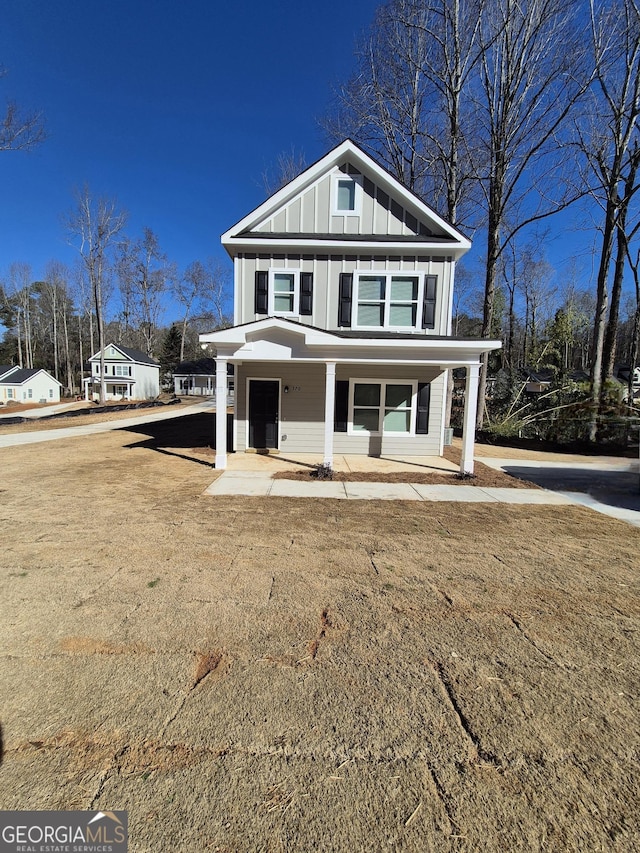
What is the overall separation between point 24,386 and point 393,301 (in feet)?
144

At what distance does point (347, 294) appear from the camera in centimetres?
1036

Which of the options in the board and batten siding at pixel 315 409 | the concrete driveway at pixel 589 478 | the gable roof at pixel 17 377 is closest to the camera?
the concrete driveway at pixel 589 478

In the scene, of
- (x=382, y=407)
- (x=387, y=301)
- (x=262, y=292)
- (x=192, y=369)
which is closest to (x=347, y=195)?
(x=387, y=301)

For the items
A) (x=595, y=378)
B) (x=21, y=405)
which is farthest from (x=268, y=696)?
(x=21, y=405)

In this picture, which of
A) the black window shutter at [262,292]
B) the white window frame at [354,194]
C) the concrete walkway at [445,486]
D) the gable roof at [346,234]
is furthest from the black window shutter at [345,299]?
the concrete walkway at [445,486]

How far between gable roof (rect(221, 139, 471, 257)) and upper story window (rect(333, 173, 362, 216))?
0.29m

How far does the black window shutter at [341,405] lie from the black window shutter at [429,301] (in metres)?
2.65

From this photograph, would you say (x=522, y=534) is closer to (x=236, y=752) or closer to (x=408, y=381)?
(x=236, y=752)

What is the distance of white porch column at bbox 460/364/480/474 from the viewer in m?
8.41

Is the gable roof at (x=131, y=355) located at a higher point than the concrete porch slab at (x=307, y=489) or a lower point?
higher

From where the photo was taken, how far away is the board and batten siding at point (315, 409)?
10711mm

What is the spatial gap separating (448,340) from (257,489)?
16.4 feet

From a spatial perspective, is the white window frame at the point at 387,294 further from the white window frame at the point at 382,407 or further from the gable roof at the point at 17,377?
the gable roof at the point at 17,377

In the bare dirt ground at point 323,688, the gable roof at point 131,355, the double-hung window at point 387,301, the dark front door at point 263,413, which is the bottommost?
the bare dirt ground at point 323,688
